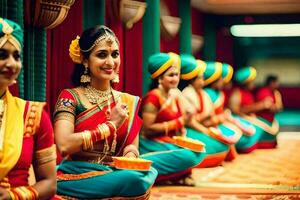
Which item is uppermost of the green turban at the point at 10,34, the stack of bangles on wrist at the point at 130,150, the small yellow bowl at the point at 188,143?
the green turban at the point at 10,34

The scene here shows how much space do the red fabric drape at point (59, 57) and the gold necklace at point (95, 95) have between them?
6.61ft

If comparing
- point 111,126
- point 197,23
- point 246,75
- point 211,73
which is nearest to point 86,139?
point 111,126

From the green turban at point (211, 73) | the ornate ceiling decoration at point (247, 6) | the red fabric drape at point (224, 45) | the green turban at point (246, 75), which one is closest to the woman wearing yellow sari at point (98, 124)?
the green turban at point (211, 73)

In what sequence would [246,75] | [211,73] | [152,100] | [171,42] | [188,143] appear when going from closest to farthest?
[152,100] → [188,143] → [211,73] → [246,75] → [171,42]

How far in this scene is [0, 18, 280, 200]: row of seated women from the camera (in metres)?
2.67

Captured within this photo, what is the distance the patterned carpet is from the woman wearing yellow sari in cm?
190

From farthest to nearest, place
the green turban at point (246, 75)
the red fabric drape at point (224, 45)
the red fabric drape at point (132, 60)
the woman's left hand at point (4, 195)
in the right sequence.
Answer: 1. the red fabric drape at point (224, 45)
2. the green turban at point (246, 75)
3. the red fabric drape at point (132, 60)
4. the woman's left hand at point (4, 195)

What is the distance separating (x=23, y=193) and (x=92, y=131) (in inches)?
44.8

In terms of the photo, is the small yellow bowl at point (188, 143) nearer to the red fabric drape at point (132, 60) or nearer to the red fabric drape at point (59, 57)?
the red fabric drape at point (59, 57)

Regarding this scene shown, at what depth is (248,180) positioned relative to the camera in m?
7.24

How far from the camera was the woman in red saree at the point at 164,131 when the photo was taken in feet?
21.7

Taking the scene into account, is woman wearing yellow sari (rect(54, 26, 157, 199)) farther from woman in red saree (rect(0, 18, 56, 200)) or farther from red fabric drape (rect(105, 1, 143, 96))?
red fabric drape (rect(105, 1, 143, 96))

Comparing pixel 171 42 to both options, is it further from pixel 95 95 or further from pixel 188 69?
pixel 95 95

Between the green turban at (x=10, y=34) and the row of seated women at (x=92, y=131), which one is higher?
the green turban at (x=10, y=34)
